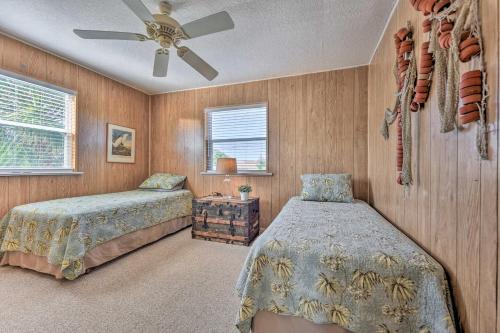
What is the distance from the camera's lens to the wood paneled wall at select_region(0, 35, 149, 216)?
2.37 meters

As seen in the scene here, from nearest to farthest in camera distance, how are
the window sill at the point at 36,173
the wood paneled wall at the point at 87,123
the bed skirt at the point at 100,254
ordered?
the bed skirt at the point at 100,254
the window sill at the point at 36,173
the wood paneled wall at the point at 87,123

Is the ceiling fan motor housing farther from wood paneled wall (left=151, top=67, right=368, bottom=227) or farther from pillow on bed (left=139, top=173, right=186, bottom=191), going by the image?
pillow on bed (left=139, top=173, right=186, bottom=191)

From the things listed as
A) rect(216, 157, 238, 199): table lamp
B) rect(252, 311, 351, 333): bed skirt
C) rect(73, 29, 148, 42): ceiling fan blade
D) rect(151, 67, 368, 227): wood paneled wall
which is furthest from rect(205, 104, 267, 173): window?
rect(252, 311, 351, 333): bed skirt

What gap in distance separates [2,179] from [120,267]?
1.58 metres

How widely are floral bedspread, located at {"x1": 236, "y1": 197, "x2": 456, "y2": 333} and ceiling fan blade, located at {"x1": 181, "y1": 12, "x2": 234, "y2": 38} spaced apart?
1.58 meters

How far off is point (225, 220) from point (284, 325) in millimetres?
1883

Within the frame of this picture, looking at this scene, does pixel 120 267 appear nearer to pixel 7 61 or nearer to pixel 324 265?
pixel 324 265

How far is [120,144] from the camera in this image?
11.8 ft

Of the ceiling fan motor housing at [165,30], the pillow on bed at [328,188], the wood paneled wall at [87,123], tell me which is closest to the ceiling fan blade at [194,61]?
the ceiling fan motor housing at [165,30]

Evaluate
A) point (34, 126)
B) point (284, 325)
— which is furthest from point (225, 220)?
point (34, 126)

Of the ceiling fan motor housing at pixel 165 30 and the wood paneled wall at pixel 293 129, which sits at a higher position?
the ceiling fan motor housing at pixel 165 30

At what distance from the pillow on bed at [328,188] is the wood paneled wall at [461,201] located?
2.74 ft

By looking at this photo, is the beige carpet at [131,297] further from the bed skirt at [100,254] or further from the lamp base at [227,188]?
the lamp base at [227,188]

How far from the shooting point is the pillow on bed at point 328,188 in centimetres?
257
